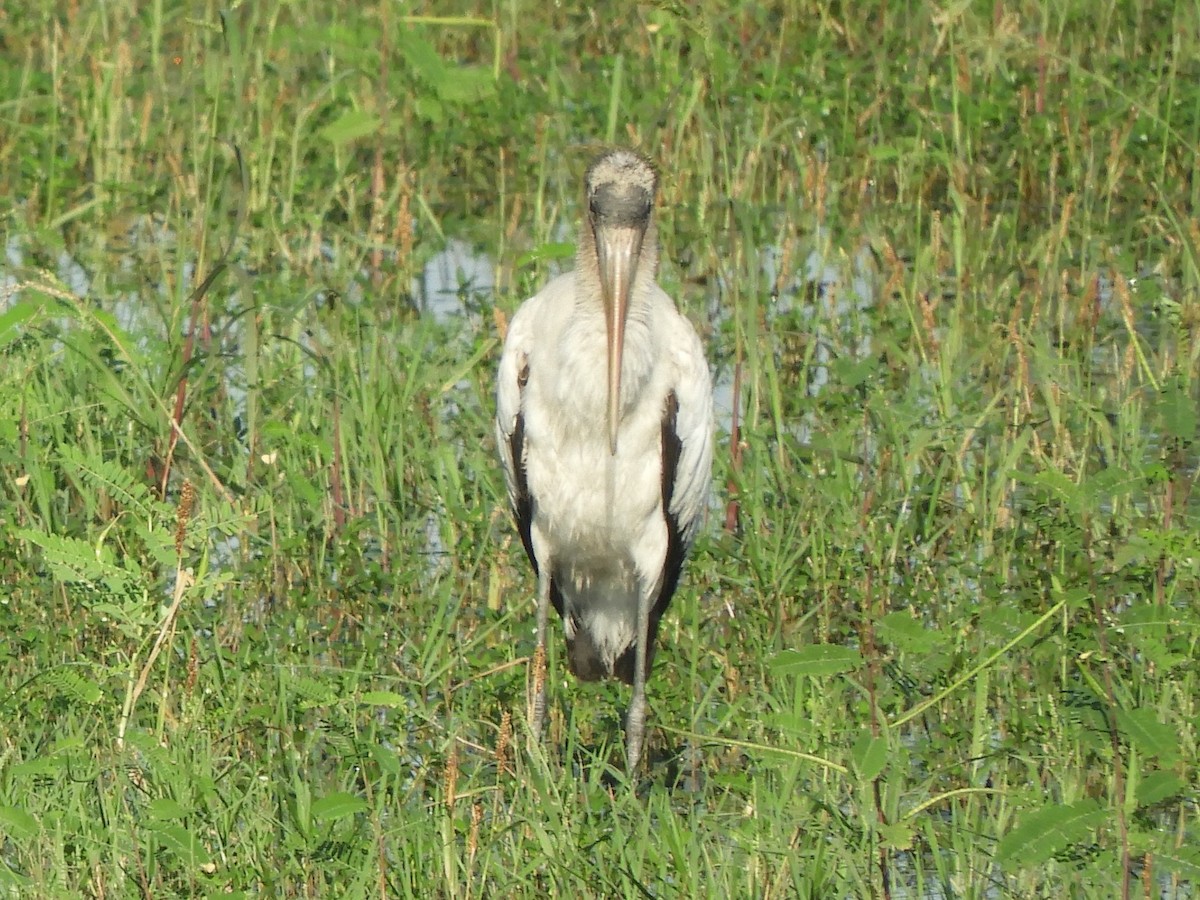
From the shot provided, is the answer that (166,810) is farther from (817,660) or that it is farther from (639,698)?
(639,698)

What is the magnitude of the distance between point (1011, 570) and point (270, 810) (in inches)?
77.0

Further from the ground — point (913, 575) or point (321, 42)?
point (321, 42)

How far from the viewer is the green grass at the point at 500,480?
3664 millimetres

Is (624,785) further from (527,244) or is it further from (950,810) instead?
(527,244)

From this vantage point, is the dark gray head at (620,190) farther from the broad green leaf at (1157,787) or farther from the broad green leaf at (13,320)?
the broad green leaf at (1157,787)

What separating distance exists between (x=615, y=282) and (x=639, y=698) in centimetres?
83

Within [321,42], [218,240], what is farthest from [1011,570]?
[321,42]

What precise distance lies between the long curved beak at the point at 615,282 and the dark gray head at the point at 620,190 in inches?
0.7

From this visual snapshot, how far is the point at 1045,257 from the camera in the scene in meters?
6.83

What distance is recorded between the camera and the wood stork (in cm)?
463

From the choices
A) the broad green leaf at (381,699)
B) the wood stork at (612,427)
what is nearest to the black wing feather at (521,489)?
the wood stork at (612,427)

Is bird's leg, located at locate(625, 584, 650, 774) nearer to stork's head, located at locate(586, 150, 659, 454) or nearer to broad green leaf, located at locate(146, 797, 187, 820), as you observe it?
stork's head, located at locate(586, 150, 659, 454)

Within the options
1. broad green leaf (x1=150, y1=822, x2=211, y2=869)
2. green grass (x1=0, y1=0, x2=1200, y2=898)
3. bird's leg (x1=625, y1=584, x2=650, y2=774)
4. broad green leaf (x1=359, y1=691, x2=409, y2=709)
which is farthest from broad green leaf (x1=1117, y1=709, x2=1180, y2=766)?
broad green leaf (x1=150, y1=822, x2=211, y2=869)

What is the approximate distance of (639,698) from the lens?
4.62 m
